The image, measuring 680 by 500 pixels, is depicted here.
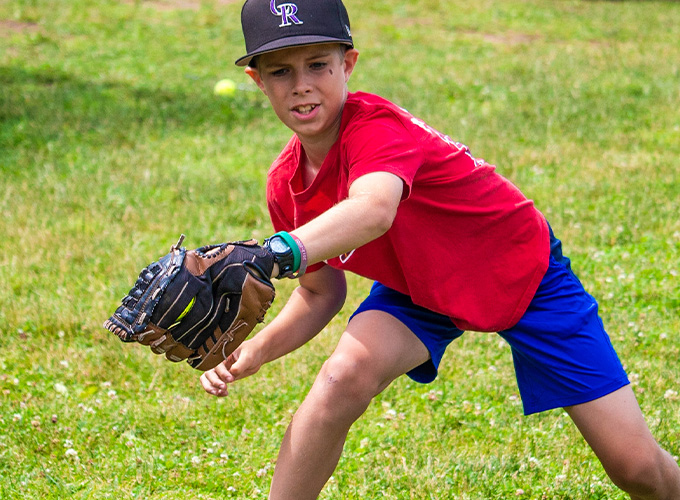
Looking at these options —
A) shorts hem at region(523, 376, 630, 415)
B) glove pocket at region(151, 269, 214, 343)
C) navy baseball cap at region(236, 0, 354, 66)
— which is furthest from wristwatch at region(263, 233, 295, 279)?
shorts hem at region(523, 376, 630, 415)

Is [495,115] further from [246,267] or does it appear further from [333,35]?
[246,267]

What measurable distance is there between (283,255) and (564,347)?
1.29m

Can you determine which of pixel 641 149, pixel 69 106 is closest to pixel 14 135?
pixel 69 106

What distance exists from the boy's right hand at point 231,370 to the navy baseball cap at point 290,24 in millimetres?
1119

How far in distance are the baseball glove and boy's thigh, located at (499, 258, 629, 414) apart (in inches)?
45.9

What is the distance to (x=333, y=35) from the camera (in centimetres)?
289

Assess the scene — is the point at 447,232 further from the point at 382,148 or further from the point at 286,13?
the point at 286,13

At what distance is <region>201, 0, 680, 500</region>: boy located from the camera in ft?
9.60

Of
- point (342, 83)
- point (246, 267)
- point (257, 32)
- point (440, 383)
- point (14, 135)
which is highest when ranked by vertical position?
point (257, 32)

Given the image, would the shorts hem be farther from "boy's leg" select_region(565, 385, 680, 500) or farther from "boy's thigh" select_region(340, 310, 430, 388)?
"boy's thigh" select_region(340, 310, 430, 388)

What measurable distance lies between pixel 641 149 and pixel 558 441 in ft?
17.8

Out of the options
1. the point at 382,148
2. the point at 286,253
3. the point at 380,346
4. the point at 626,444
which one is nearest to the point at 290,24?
the point at 382,148

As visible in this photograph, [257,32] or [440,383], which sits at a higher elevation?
[257,32]

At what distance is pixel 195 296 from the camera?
2400mm
